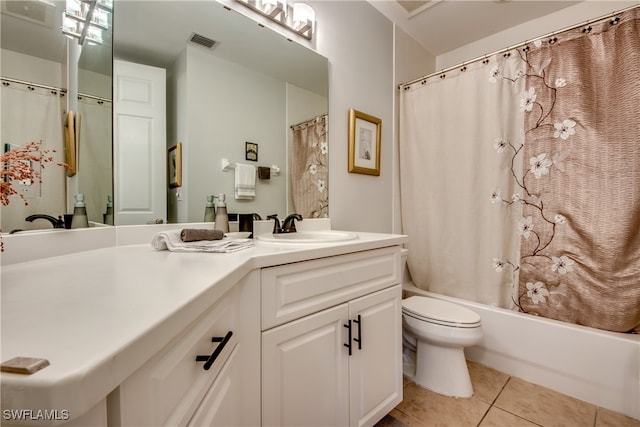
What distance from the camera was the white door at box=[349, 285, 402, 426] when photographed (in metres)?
1.03

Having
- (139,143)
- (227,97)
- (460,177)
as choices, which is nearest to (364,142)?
(460,177)

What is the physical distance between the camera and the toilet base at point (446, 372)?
145cm

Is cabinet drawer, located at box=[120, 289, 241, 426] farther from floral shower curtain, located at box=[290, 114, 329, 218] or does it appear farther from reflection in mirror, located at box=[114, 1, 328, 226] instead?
floral shower curtain, located at box=[290, 114, 329, 218]

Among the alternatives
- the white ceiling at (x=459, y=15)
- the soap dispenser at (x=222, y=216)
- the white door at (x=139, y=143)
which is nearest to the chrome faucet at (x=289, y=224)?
the soap dispenser at (x=222, y=216)

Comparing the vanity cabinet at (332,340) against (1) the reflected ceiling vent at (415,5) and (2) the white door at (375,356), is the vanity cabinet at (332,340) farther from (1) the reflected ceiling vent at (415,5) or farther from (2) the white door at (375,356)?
(1) the reflected ceiling vent at (415,5)

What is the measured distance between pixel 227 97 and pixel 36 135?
2.29 feet

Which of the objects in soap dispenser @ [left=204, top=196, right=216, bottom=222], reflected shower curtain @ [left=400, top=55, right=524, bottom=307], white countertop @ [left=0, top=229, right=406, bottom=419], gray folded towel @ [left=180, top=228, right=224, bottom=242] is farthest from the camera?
reflected shower curtain @ [left=400, top=55, right=524, bottom=307]

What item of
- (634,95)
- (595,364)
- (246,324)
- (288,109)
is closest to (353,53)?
(288,109)

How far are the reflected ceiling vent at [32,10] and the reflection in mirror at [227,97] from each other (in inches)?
7.6

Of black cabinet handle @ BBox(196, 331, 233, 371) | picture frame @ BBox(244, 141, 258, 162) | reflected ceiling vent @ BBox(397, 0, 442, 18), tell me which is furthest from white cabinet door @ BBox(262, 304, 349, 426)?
reflected ceiling vent @ BBox(397, 0, 442, 18)

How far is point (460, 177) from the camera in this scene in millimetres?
1871

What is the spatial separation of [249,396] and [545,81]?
6.76ft

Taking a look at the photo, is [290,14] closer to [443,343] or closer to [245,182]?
[245,182]

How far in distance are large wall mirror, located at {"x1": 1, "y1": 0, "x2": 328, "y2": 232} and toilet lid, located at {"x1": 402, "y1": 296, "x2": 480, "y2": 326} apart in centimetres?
76
